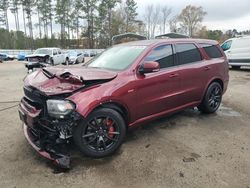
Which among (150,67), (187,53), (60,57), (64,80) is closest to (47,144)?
(64,80)

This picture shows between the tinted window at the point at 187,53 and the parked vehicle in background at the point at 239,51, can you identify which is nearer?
the tinted window at the point at 187,53

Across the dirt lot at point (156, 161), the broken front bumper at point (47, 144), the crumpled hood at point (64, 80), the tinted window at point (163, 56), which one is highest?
the tinted window at point (163, 56)

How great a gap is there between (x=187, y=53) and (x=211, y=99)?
1305mm

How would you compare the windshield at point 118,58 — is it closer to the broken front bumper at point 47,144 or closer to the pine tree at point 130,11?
the broken front bumper at point 47,144

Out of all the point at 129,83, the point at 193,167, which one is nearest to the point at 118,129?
the point at 129,83

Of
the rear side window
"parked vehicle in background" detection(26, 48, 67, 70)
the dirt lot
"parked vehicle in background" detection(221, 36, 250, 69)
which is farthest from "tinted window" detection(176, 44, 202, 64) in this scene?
"parked vehicle in background" detection(26, 48, 67, 70)

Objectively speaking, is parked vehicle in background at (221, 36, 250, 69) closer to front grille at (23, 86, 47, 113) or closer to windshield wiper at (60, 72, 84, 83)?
windshield wiper at (60, 72, 84, 83)

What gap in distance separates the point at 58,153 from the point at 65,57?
66.8 ft

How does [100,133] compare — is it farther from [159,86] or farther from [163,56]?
[163,56]

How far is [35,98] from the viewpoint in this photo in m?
3.32

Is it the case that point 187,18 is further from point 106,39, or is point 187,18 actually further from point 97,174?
point 97,174

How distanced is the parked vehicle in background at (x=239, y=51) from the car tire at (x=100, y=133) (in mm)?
13121

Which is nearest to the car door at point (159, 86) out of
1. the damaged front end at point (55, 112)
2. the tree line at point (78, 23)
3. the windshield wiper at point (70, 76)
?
the damaged front end at point (55, 112)

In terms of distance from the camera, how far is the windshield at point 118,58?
4.03 metres
